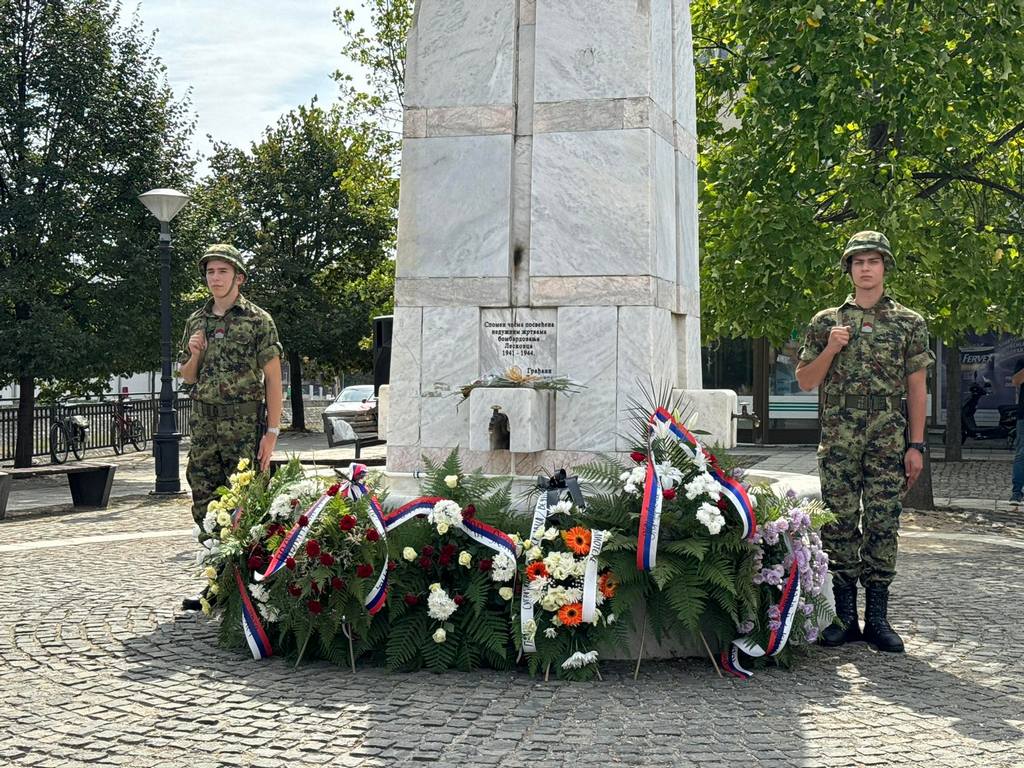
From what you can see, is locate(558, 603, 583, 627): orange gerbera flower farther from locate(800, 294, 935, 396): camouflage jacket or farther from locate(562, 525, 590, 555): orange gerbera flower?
locate(800, 294, 935, 396): camouflage jacket

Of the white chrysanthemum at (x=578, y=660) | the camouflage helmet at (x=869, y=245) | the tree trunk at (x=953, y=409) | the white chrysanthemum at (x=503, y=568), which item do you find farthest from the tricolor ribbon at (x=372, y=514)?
the tree trunk at (x=953, y=409)

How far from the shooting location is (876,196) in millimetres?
11492

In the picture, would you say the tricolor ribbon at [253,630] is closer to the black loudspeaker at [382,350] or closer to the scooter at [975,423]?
the black loudspeaker at [382,350]

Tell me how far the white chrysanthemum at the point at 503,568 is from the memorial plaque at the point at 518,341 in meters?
1.97

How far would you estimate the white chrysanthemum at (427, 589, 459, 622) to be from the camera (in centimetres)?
529

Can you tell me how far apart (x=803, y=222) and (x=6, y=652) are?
28.6 ft

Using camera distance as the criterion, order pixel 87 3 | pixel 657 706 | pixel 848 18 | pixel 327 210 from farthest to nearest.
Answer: pixel 327 210
pixel 87 3
pixel 848 18
pixel 657 706

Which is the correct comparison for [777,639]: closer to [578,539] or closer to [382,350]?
[578,539]

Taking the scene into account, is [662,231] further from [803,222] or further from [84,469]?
[84,469]

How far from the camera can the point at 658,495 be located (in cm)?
535

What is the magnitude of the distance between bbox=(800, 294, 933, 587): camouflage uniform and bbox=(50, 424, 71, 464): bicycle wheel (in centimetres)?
1801

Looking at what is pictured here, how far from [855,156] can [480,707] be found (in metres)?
9.04

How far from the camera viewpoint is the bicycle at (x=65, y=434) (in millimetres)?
21297

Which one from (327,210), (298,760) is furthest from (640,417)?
(327,210)
